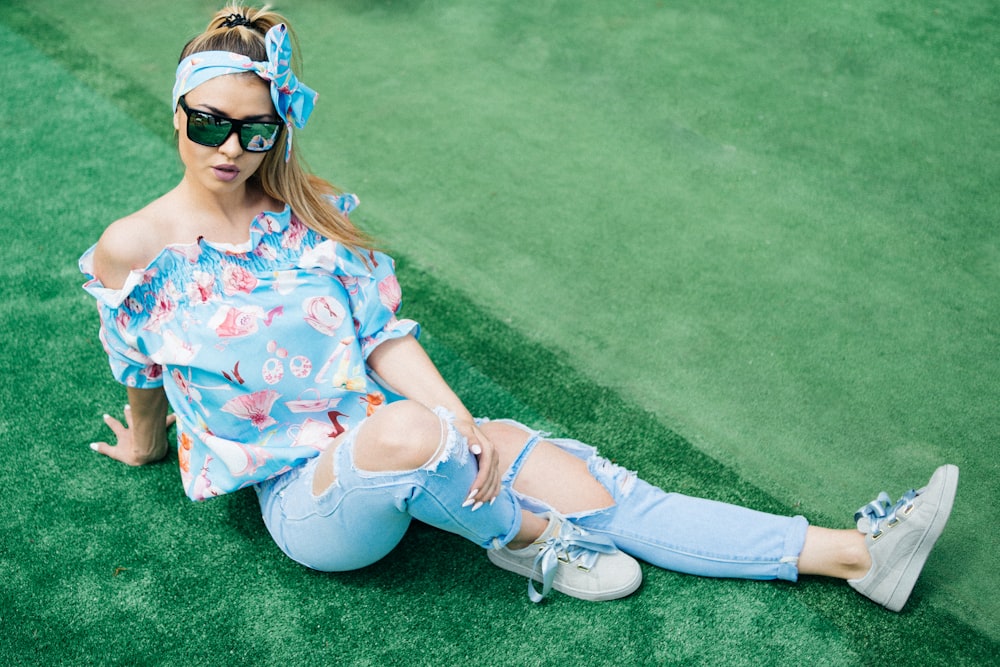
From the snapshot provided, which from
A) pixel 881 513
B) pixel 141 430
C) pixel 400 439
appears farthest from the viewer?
pixel 141 430

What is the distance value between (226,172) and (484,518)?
955 mm

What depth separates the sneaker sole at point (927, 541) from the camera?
2.17 metres

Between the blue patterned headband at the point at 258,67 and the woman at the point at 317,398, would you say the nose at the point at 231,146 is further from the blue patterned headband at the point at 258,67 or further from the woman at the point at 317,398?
the blue patterned headband at the point at 258,67

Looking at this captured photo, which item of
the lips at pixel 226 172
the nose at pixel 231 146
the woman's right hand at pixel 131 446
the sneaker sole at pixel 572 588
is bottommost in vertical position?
the woman's right hand at pixel 131 446

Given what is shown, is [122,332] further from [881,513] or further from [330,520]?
[881,513]

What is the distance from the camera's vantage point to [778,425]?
285 cm

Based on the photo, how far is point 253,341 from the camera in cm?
222

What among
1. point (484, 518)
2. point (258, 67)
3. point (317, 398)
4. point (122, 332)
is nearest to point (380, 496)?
point (484, 518)

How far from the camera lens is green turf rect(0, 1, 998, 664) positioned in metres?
2.31

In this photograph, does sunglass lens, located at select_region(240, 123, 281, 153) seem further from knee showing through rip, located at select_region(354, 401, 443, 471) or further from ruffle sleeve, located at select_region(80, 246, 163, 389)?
knee showing through rip, located at select_region(354, 401, 443, 471)

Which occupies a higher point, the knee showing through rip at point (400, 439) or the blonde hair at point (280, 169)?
the blonde hair at point (280, 169)

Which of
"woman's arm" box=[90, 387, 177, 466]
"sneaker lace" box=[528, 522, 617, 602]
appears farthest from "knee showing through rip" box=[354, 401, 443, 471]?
"woman's arm" box=[90, 387, 177, 466]

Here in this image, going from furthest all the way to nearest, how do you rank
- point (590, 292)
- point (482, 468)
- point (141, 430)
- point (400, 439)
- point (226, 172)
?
point (590, 292), point (141, 430), point (226, 172), point (482, 468), point (400, 439)

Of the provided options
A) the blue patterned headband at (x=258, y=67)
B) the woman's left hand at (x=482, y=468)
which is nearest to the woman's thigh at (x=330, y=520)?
the woman's left hand at (x=482, y=468)
